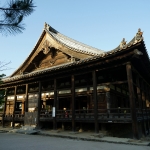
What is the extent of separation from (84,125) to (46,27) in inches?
489

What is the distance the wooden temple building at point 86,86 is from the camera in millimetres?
10938

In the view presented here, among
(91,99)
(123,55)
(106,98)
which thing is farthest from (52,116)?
(123,55)

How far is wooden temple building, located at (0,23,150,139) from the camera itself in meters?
10.9

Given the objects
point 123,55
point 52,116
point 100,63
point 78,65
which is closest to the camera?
point 123,55

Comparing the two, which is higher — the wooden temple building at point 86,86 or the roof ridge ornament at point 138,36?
the roof ridge ornament at point 138,36

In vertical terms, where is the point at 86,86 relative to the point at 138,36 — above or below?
below

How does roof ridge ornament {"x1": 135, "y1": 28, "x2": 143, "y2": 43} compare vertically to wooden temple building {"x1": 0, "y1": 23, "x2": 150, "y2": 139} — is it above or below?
above

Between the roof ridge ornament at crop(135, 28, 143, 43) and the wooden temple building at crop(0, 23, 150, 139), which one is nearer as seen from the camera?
the roof ridge ornament at crop(135, 28, 143, 43)

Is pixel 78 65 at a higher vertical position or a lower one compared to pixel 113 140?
higher

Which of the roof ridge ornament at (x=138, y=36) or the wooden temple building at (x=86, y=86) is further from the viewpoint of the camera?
the wooden temple building at (x=86, y=86)

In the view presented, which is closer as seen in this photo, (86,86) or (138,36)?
(138,36)

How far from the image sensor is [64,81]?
56.2 feet

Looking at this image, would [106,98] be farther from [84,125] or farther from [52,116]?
[52,116]

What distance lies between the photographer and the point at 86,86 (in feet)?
48.5
